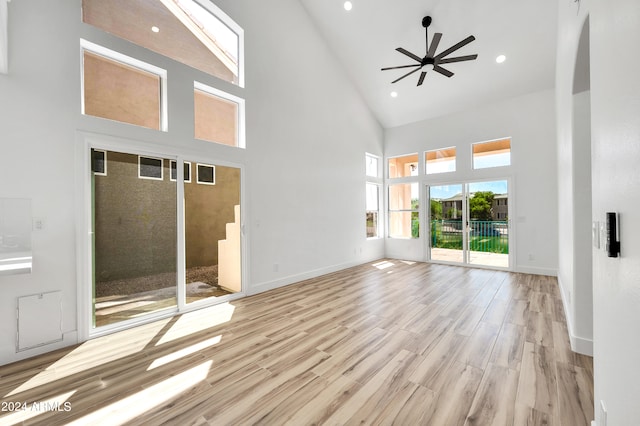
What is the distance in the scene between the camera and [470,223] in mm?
6586

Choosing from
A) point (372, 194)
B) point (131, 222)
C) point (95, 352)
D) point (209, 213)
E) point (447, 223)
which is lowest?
point (95, 352)

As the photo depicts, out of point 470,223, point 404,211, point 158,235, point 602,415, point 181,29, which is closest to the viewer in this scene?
point 602,415

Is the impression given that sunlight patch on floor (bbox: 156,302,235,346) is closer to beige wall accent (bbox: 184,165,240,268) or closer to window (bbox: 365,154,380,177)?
beige wall accent (bbox: 184,165,240,268)

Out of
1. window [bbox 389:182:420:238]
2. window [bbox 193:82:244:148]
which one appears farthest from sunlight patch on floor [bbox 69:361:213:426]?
window [bbox 389:182:420:238]

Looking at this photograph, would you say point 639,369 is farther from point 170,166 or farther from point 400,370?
point 170,166

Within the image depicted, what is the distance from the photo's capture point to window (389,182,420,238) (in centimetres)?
752

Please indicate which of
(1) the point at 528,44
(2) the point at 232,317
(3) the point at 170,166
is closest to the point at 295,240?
(2) the point at 232,317

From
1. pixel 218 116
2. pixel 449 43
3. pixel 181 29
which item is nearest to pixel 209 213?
pixel 218 116

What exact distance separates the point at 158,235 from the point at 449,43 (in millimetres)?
6023

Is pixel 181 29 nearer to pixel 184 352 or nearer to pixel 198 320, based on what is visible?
pixel 198 320

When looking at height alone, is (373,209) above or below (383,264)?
above

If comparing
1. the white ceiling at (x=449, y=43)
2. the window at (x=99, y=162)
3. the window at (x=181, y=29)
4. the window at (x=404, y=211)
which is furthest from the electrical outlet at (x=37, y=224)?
the window at (x=404, y=211)

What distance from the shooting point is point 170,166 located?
143 inches

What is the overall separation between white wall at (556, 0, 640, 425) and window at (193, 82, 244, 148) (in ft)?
13.5
